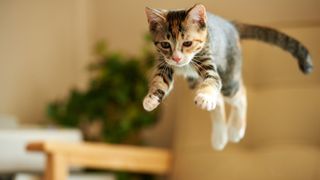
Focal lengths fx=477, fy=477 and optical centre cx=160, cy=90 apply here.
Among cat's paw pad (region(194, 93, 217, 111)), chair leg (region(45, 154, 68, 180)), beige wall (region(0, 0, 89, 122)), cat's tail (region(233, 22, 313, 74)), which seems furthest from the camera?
chair leg (region(45, 154, 68, 180))

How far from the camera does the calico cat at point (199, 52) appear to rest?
43cm

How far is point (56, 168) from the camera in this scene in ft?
3.95

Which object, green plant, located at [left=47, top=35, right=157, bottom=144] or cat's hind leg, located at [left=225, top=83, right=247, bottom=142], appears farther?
green plant, located at [left=47, top=35, right=157, bottom=144]

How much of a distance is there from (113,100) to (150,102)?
3.58ft

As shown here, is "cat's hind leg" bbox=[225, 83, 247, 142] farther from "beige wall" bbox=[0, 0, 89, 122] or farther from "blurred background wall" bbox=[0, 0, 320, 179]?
"beige wall" bbox=[0, 0, 89, 122]

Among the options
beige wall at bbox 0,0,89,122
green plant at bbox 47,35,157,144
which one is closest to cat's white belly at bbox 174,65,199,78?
beige wall at bbox 0,0,89,122

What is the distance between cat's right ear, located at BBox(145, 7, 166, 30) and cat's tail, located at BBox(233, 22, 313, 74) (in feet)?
0.44

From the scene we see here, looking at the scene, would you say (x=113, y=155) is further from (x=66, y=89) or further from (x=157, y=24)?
(x=157, y=24)

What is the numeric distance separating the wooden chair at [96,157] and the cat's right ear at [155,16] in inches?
31.7

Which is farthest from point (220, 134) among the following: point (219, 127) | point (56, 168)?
point (56, 168)

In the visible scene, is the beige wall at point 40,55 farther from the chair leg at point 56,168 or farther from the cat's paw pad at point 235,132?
the cat's paw pad at point 235,132

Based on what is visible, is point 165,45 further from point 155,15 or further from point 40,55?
point 40,55

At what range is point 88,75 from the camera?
1.69 metres

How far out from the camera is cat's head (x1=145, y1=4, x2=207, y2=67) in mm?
430
